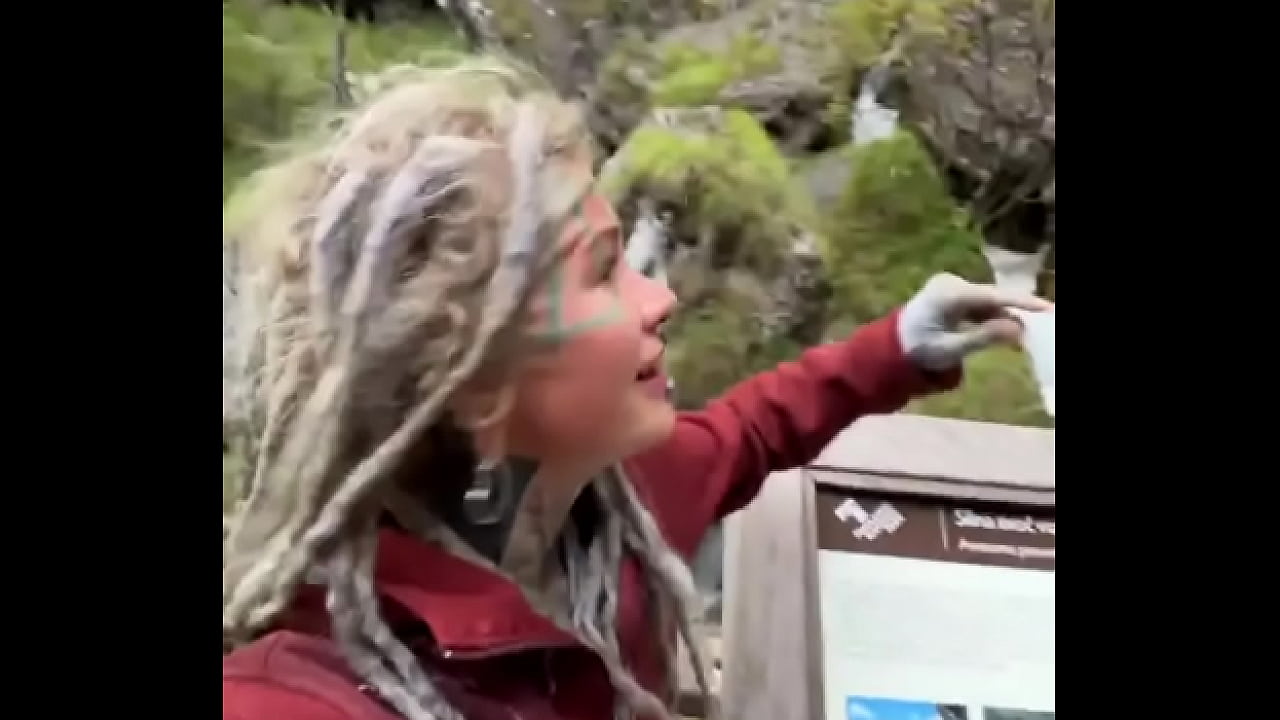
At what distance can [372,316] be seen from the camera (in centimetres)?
38

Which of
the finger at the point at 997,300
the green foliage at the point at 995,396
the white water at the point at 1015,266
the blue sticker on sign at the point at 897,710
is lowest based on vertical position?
the blue sticker on sign at the point at 897,710

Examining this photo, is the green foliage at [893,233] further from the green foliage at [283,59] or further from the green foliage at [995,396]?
the green foliage at [283,59]

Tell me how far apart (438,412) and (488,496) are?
0.15 feet

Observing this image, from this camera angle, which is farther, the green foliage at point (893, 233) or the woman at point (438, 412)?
the green foliage at point (893, 233)

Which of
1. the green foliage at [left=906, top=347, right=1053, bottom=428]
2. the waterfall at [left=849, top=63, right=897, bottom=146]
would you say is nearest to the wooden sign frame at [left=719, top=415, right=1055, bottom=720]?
the green foliage at [left=906, top=347, right=1053, bottom=428]

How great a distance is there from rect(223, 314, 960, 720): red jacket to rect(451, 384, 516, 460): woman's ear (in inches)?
1.6

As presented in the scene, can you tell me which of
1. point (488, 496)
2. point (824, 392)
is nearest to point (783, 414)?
point (824, 392)

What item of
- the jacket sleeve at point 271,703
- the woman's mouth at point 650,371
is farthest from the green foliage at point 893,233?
the jacket sleeve at point 271,703

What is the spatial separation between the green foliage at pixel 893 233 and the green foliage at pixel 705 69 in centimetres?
5

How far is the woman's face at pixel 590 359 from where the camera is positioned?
396 mm

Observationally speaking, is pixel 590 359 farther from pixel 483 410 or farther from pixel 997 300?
pixel 997 300
